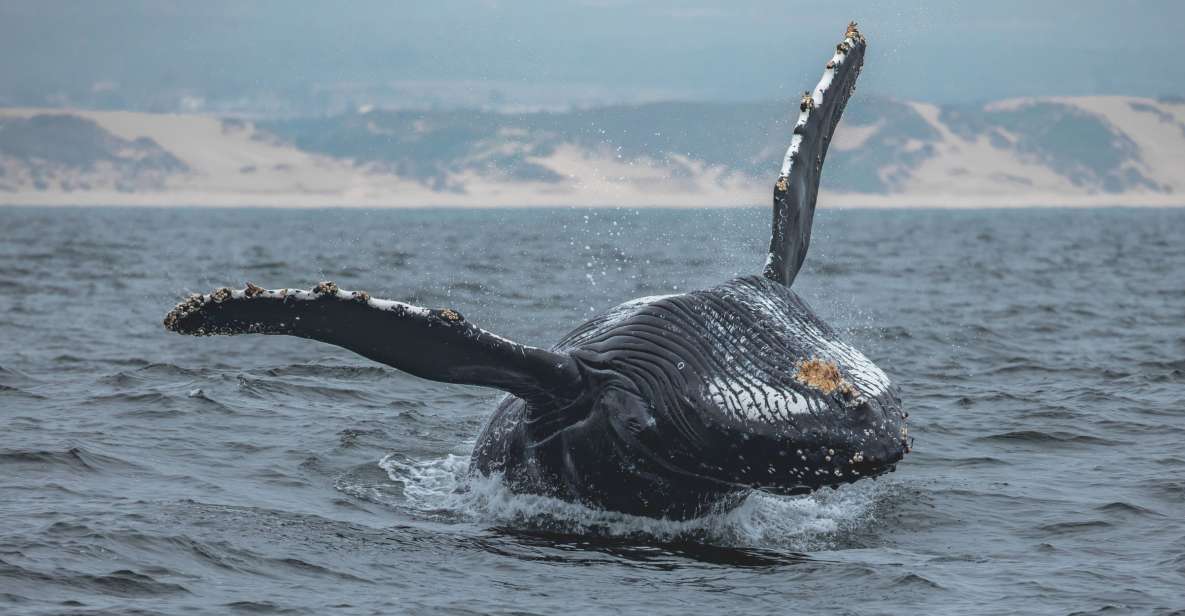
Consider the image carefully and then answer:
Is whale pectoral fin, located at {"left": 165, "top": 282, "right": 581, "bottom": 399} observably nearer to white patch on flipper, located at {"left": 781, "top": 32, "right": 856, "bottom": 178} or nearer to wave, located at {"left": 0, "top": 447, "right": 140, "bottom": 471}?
white patch on flipper, located at {"left": 781, "top": 32, "right": 856, "bottom": 178}

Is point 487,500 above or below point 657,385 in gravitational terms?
below

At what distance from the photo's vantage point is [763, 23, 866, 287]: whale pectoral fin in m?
9.35

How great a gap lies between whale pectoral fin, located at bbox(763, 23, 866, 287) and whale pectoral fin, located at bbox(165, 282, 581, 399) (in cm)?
221

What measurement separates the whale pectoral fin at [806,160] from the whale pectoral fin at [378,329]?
2205mm

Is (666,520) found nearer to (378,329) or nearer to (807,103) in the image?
(378,329)

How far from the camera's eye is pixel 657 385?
25.5ft

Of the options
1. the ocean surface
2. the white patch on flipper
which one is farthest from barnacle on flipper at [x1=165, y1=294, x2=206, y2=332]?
the white patch on flipper

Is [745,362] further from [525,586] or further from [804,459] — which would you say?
[525,586]

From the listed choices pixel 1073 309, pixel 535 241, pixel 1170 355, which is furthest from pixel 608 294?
pixel 535 241

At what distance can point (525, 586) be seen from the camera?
729cm

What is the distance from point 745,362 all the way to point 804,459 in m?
0.62

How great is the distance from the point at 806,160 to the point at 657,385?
2565 millimetres

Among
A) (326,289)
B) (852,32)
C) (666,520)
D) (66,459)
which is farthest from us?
(852,32)

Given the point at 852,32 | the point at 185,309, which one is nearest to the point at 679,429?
the point at 185,309
